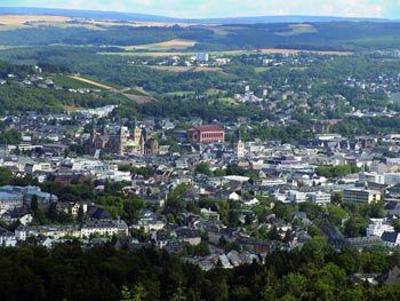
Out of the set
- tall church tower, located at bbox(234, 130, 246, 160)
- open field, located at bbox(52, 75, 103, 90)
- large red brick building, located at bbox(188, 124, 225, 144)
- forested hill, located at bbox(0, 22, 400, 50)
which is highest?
tall church tower, located at bbox(234, 130, 246, 160)

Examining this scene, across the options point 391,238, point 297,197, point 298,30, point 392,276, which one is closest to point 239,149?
point 297,197

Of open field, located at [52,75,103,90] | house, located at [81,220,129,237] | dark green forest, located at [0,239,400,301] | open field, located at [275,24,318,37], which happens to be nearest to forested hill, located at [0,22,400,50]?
open field, located at [275,24,318,37]

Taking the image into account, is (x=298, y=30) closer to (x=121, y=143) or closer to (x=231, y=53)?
(x=231, y=53)

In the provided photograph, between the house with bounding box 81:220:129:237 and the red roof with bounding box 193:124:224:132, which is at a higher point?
the house with bounding box 81:220:129:237

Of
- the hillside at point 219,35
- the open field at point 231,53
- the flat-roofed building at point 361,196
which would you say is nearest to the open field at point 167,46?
the hillside at point 219,35

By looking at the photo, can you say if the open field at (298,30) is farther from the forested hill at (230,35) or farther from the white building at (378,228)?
the white building at (378,228)

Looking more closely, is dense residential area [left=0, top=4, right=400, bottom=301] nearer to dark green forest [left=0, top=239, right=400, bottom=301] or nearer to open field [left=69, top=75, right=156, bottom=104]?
dark green forest [left=0, top=239, right=400, bottom=301]

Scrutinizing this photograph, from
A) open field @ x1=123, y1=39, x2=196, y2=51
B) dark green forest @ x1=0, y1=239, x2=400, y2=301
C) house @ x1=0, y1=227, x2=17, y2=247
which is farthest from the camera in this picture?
open field @ x1=123, y1=39, x2=196, y2=51
